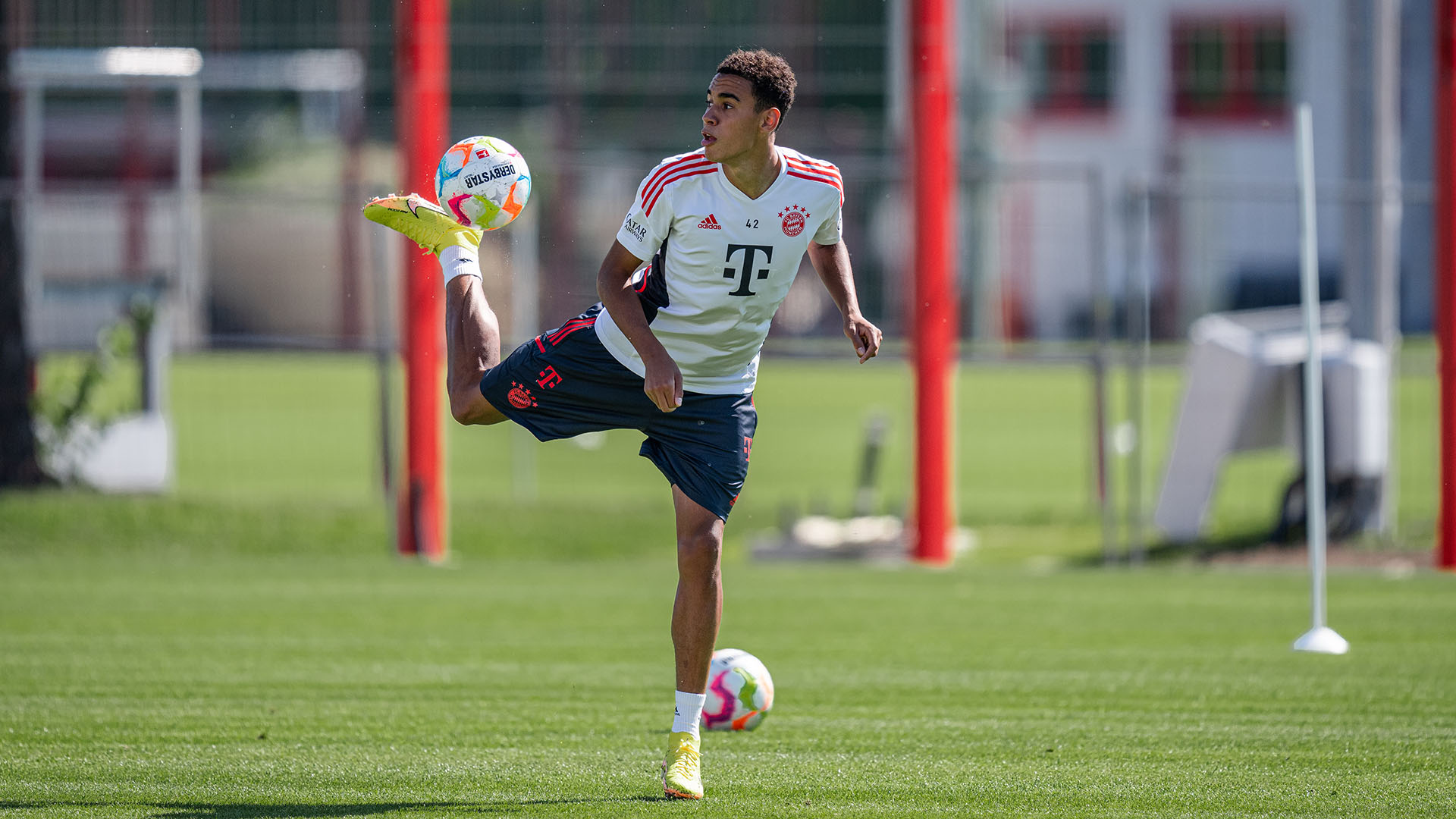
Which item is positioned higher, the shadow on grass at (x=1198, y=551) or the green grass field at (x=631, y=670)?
the green grass field at (x=631, y=670)

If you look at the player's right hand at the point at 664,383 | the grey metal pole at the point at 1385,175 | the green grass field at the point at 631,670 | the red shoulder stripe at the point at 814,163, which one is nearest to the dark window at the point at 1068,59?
the green grass field at the point at 631,670

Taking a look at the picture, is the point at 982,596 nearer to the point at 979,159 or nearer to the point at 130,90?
the point at 979,159

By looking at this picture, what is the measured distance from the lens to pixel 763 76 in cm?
575

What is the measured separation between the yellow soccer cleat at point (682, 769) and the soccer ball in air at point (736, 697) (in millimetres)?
1067

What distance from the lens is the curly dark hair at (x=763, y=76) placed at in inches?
226

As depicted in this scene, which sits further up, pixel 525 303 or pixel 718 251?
pixel 718 251

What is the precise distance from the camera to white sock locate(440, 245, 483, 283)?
677 centimetres

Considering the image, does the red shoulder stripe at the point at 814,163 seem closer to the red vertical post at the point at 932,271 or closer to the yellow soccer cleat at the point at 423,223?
the yellow soccer cleat at the point at 423,223

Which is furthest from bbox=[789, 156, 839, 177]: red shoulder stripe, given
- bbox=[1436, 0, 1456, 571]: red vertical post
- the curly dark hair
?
bbox=[1436, 0, 1456, 571]: red vertical post

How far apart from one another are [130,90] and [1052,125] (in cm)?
2421

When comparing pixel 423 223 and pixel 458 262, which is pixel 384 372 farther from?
pixel 458 262

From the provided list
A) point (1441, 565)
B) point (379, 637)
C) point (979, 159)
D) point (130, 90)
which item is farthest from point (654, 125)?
point (379, 637)

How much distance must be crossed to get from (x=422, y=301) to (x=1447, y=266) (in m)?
7.24

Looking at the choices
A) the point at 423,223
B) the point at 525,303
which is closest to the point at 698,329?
the point at 423,223
